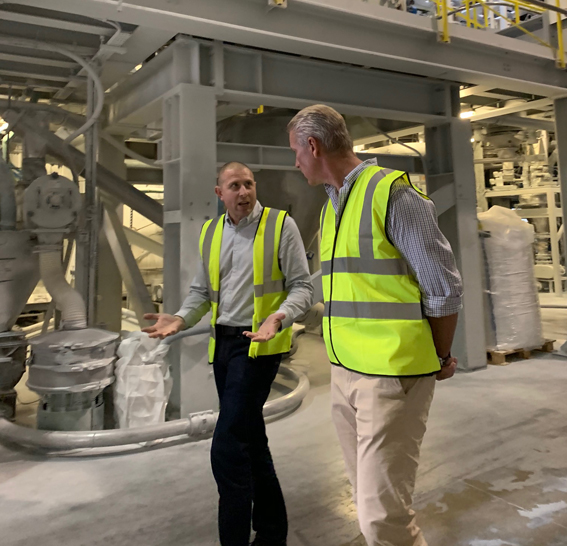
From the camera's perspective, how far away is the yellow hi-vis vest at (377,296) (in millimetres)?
1327

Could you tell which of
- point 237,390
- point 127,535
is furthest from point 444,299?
point 127,535

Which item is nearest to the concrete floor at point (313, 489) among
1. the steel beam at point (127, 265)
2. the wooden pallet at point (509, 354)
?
the wooden pallet at point (509, 354)

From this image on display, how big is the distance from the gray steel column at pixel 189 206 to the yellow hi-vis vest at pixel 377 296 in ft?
6.95

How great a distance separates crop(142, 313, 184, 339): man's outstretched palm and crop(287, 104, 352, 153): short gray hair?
2.99 feet

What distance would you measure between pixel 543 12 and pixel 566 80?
73 cm

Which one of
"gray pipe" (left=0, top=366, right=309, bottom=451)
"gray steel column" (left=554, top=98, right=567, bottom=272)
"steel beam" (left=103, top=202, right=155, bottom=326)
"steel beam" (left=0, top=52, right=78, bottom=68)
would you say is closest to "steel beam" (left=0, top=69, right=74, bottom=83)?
"steel beam" (left=0, top=52, right=78, bottom=68)

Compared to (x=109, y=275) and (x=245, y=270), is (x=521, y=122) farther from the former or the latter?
(x=245, y=270)

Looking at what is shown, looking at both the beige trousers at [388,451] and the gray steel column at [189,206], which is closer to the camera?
the beige trousers at [388,451]

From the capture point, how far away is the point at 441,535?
2.04 metres

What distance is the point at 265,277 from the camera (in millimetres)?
1929

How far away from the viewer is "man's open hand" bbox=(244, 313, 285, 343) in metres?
1.52

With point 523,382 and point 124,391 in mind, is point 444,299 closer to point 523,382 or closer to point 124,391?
point 124,391

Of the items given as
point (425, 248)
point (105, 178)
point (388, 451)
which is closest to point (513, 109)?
point (105, 178)

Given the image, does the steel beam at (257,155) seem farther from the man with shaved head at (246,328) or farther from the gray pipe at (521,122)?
the gray pipe at (521,122)
